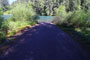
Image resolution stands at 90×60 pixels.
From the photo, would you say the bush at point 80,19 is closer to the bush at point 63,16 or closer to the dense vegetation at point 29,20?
the dense vegetation at point 29,20

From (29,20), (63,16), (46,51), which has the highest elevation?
(63,16)

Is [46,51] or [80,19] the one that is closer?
[46,51]

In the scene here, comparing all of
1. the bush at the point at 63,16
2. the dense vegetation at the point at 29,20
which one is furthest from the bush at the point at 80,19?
the bush at the point at 63,16

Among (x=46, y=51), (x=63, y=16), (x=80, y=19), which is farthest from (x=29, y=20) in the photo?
(x=46, y=51)

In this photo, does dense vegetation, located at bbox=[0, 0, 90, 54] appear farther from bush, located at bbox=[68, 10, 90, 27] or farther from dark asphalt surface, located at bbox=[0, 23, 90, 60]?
dark asphalt surface, located at bbox=[0, 23, 90, 60]

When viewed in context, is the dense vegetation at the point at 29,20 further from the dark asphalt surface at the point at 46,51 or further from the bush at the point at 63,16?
the dark asphalt surface at the point at 46,51

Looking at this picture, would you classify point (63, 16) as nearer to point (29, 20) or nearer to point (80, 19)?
point (80, 19)

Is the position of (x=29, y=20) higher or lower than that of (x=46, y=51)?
lower

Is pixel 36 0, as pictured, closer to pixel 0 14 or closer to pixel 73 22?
pixel 73 22

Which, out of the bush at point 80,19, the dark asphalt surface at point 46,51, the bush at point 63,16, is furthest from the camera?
the bush at point 63,16

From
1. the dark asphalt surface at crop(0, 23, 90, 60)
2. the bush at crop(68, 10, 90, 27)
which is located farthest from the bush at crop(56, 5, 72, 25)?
the dark asphalt surface at crop(0, 23, 90, 60)

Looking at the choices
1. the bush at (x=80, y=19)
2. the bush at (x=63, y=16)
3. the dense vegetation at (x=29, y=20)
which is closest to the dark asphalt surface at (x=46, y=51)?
the dense vegetation at (x=29, y=20)

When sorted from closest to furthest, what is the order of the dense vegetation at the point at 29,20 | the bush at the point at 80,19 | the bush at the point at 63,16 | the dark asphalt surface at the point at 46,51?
1. the dark asphalt surface at the point at 46,51
2. the dense vegetation at the point at 29,20
3. the bush at the point at 80,19
4. the bush at the point at 63,16

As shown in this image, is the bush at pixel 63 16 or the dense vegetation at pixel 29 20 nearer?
the dense vegetation at pixel 29 20
